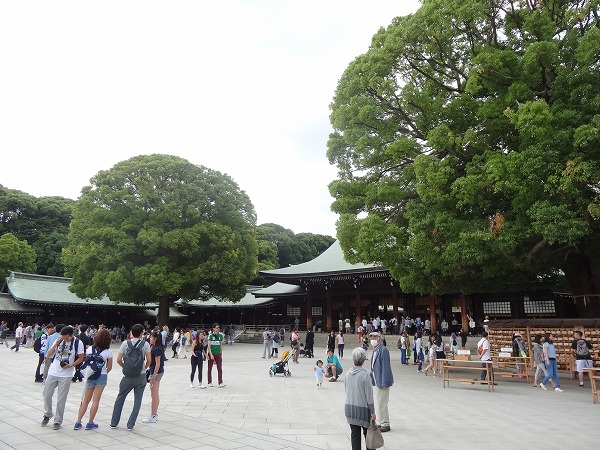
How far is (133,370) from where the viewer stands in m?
6.69

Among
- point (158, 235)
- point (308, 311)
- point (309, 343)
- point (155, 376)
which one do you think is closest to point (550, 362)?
point (155, 376)

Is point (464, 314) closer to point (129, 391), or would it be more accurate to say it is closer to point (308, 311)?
point (308, 311)

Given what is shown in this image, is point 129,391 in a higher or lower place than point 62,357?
lower

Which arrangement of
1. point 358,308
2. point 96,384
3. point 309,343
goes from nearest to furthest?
point 96,384, point 309,343, point 358,308

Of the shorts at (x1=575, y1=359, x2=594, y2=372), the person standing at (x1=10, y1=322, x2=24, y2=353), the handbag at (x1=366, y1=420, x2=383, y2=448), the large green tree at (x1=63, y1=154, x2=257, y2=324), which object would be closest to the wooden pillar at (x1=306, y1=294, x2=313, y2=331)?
the large green tree at (x1=63, y1=154, x2=257, y2=324)

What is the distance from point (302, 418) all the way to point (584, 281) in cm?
1176

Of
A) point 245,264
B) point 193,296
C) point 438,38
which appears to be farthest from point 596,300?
point 193,296

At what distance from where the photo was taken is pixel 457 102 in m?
13.6

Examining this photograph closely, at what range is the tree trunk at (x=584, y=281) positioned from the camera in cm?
1404

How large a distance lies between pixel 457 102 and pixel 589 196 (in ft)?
15.6

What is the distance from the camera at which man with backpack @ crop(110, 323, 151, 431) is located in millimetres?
6699

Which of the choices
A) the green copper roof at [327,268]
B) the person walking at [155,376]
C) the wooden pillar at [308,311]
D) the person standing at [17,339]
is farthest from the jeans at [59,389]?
the wooden pillar at [308,311]

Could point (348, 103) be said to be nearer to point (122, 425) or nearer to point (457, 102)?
point (457, 102)

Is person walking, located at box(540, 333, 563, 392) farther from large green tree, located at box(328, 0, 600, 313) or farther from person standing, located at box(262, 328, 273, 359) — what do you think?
person standing, located at box(262, 328, 273, 359)
